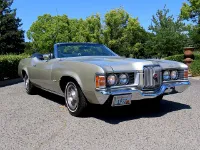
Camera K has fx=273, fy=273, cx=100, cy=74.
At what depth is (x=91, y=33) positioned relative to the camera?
39250mm

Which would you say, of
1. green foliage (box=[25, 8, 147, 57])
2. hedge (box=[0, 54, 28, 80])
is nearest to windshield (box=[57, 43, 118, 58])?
hedge (box=[0, 54, 28, 80])

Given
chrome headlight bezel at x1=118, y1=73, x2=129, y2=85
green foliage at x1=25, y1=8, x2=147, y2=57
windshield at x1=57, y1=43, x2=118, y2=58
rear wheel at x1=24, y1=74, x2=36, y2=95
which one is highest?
green foliage at x1=25, y1=8, x2=147, y2=57

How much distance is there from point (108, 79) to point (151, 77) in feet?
2.58

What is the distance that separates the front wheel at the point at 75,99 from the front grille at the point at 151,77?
113 cm

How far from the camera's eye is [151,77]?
467cm

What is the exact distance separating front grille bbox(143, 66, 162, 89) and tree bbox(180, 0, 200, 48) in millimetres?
21044

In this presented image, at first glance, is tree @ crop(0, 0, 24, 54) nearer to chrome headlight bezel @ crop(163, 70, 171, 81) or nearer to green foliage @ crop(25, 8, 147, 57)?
green foliage @ crop(25, 8, 147, 57)

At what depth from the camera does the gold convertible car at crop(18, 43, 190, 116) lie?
14.4 feet

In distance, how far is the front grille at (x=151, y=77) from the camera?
15.2 ft

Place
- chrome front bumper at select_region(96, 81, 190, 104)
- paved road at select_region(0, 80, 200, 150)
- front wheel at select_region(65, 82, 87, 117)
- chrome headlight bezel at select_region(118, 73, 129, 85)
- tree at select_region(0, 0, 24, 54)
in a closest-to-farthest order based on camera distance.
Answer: paved road at select_region(0, 80, 200, 150), chrome front bumper at select_region(96, 81, 190, 104), chrome headlight bezel at select_region(118, 73, 129, 85), front wheel at select_region(65, 82, 87, 117), tree at select_region(0, 0, 24, 54)

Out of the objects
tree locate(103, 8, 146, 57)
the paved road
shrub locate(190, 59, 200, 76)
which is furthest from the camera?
tree locate(103, 8, 146, 57)

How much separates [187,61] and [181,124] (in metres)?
10.2

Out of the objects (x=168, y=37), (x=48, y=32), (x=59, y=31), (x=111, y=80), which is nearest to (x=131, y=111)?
(x=111, y=80)

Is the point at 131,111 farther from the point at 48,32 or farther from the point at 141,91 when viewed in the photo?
the point at 48,32
